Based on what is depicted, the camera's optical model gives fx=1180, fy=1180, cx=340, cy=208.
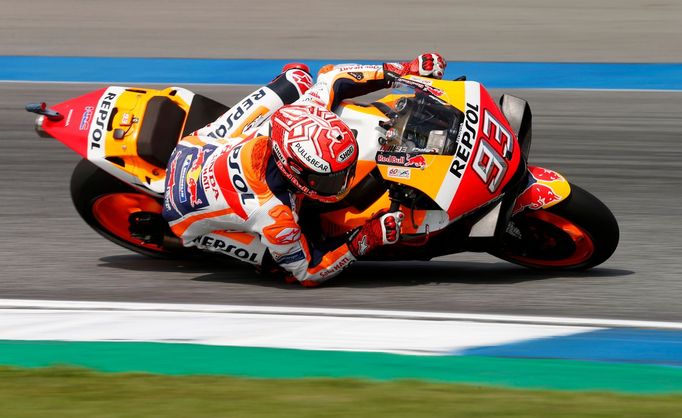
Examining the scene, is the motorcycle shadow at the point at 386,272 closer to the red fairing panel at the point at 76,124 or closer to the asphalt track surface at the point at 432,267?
the asphalt track surface at the point at 432,267

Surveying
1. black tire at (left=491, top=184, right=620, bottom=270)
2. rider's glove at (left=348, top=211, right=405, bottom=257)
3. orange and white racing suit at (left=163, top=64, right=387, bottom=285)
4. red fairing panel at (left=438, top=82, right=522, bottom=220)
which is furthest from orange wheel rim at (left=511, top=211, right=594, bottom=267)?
orange and white racing suit at (left=163, top=64, right=387, bottom=285)

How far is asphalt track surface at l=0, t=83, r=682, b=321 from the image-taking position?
6.29 meters

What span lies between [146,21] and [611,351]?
39.7 feet

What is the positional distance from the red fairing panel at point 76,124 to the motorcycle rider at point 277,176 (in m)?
0.56

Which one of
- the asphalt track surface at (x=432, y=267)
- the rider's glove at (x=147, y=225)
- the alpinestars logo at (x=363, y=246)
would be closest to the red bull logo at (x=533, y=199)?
the asphalt track surface at (x=432, y=267)

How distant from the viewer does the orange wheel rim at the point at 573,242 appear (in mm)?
6336

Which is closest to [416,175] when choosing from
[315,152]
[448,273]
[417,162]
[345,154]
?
[417,162]

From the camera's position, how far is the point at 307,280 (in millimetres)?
6441

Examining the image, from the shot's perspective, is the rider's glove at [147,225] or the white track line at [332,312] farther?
the rider's glove at [147,225]

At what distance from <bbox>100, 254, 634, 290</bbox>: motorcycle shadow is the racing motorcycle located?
0.42 feet

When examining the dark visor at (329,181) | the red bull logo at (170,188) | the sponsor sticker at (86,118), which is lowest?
the red bull logo at (170,188)

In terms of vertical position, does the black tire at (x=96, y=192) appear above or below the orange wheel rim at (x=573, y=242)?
below

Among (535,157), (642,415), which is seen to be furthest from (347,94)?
(535,157)

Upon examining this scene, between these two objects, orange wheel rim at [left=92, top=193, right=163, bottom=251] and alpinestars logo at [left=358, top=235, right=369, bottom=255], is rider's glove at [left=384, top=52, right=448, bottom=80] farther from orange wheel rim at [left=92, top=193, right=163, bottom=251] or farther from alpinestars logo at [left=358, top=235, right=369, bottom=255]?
orange wheel rim at [left=92, top=193, right=163, bottom=251]
